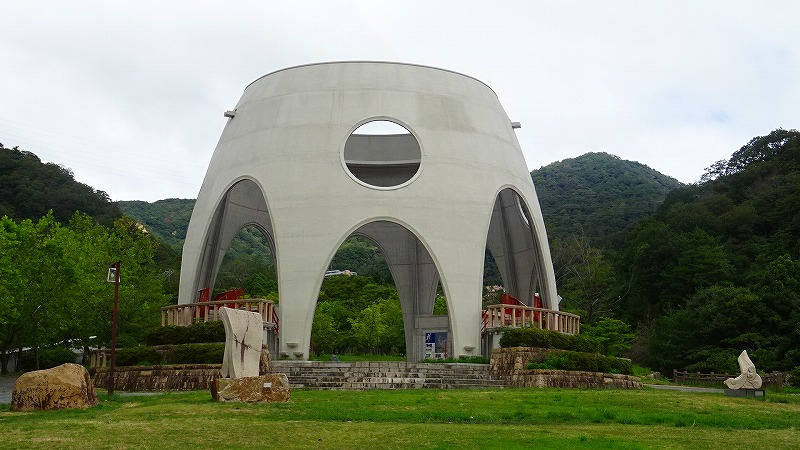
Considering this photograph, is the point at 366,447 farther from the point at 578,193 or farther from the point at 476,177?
the point at 578,193

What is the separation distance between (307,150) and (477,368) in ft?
26.0

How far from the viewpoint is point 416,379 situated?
2117cm

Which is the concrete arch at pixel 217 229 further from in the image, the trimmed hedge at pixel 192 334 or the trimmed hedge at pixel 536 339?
the trimmed hedge at pixel 536 339

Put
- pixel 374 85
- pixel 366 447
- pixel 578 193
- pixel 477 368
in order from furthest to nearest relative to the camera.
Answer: pixel 578 193 < pixel 374 85 < pixel 477 368 < pixel 366 447

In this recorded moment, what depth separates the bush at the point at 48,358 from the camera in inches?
1409

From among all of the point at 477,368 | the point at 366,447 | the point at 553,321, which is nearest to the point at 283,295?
the point at 477,368

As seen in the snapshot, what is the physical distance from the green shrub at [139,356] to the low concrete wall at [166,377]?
0.43 meters

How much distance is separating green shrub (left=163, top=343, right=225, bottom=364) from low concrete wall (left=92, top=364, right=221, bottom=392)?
24 centimetres

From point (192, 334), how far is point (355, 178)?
6254 mm

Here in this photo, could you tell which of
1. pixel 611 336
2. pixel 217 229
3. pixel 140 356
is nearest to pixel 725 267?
pixel 611 336

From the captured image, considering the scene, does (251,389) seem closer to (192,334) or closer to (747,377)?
(192,334)

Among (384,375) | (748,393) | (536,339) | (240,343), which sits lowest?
(748,393)

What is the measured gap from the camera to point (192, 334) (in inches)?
900

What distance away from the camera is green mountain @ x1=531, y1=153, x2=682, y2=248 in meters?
64.2
